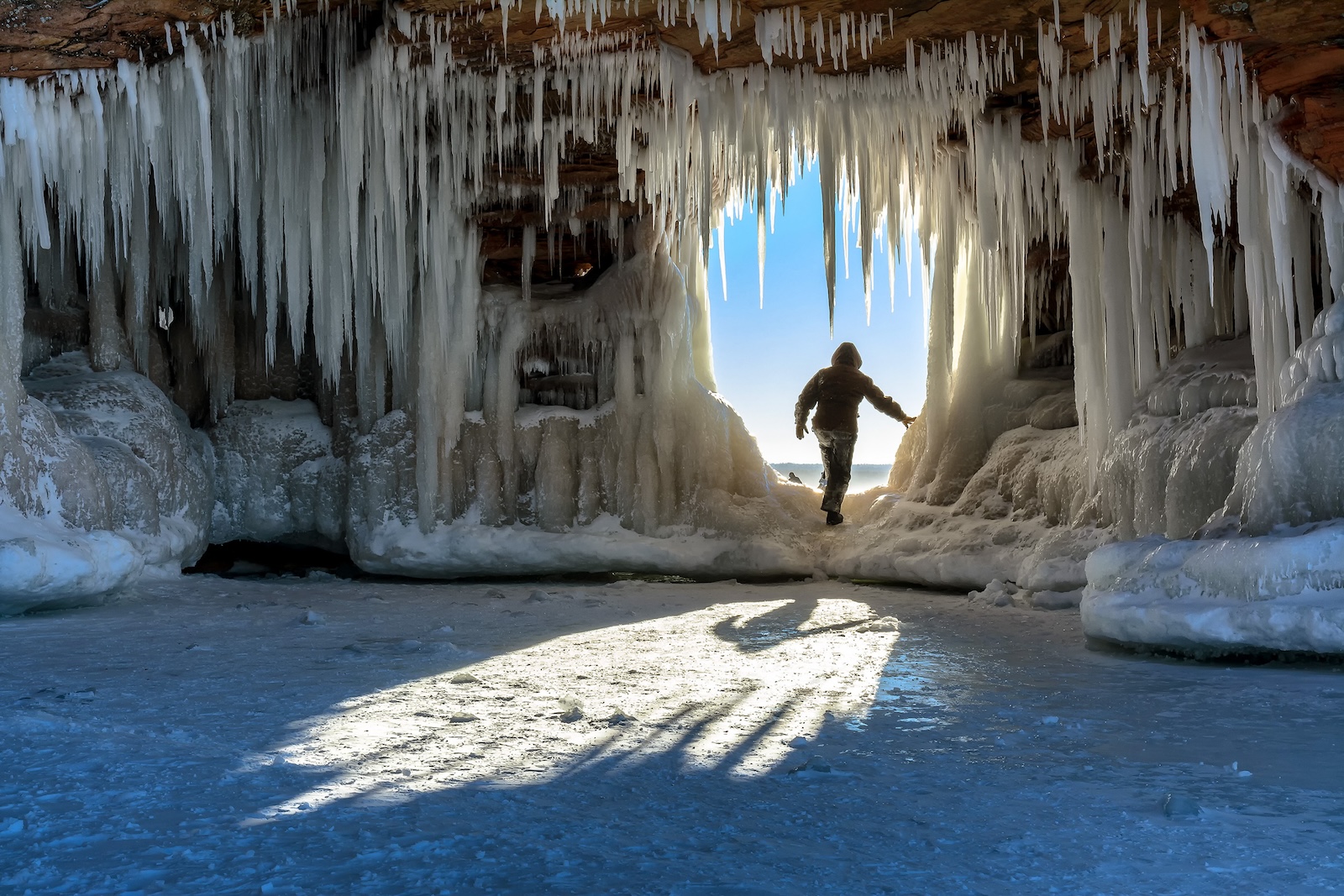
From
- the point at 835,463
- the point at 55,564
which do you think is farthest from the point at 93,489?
the point at 835,463

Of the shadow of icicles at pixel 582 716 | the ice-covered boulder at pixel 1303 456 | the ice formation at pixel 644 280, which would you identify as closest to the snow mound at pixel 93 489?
the ice formation at pixel 644 280

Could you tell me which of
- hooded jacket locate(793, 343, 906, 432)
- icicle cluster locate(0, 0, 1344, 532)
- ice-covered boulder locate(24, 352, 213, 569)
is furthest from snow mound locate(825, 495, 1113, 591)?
ice-covered boulder locate(24, 352, 213, 569)

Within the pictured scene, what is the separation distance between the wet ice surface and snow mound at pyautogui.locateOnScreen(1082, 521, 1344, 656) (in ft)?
0.47

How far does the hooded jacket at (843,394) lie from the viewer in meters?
10.8

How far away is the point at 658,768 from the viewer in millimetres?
2939

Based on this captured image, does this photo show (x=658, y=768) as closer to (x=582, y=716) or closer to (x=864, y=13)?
(x=582, y=716)

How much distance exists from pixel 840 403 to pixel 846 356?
19.4 inches

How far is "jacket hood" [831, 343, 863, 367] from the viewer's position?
428 inches

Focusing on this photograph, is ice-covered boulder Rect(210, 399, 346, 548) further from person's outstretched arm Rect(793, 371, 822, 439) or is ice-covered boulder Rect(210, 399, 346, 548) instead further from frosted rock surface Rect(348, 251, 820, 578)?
person's outstretched arm Rect(793, 371, 822, 439)

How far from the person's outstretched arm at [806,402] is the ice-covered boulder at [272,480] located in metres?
4.47

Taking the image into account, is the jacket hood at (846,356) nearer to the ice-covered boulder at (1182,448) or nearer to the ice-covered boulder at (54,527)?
the ice-covered boulder at (1182,448)

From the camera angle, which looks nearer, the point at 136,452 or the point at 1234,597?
the point at 1234,597

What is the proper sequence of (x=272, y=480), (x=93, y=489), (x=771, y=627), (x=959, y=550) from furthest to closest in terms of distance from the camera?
(x=272, y=480) → (x=959, y=550) → (x=93, y=489) → (x=771, y=627)

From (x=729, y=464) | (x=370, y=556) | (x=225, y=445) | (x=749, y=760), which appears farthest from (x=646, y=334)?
(x=749, y=760)
